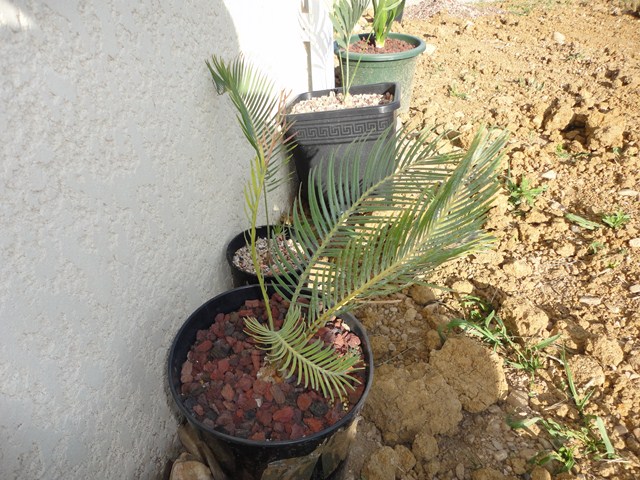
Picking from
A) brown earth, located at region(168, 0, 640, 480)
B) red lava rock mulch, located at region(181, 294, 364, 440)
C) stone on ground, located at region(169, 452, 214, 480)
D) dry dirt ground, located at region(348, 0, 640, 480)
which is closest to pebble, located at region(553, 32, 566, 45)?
brown earth, located at region(168, 0, 640, 480)

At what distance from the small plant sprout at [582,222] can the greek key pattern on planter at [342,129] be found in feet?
3.20

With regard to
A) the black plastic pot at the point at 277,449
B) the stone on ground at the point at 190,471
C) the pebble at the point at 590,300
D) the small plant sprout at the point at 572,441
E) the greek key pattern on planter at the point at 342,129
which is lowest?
the small plant sprout at the point at 572,441

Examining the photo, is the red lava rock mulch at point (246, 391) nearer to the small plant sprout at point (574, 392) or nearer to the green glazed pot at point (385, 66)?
the small plant sprout at point (574, 392)

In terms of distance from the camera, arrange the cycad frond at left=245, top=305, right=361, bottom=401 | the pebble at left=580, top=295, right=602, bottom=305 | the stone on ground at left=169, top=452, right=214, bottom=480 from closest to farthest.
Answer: the cycad frond at left=245, top=305, right=361, bottom=401, the stone on ground at left=169, top=452, right=214, bottom=480, the pebble at left=580, top=295, right=602, bottom=305

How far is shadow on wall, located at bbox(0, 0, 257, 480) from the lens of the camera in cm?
80

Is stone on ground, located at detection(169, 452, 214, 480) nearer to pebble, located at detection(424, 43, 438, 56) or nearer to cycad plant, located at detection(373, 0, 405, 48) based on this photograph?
cycad plant, located at detection(373, 0, 405, 48)

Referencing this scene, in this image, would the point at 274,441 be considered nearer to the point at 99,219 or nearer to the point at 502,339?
the point at 99,219

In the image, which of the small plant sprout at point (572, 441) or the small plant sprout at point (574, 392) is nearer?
the small plant sprout at point (572, 441)

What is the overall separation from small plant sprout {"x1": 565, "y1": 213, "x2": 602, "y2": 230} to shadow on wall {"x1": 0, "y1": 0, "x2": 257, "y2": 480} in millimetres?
1702

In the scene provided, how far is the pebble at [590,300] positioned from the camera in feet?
5.82

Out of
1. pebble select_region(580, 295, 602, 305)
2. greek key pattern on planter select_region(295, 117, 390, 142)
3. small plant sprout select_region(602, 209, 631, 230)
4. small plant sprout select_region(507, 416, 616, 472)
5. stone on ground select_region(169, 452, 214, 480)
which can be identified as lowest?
small plant sprout select_region(507, 416, 616, 472)

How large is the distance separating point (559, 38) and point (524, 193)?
109 inches

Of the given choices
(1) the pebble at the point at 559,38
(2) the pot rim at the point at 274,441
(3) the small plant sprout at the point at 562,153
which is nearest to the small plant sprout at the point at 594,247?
(3) the small plant sprout at the point at 562,153

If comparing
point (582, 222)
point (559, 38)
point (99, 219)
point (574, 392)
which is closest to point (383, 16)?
point (582, 222)
